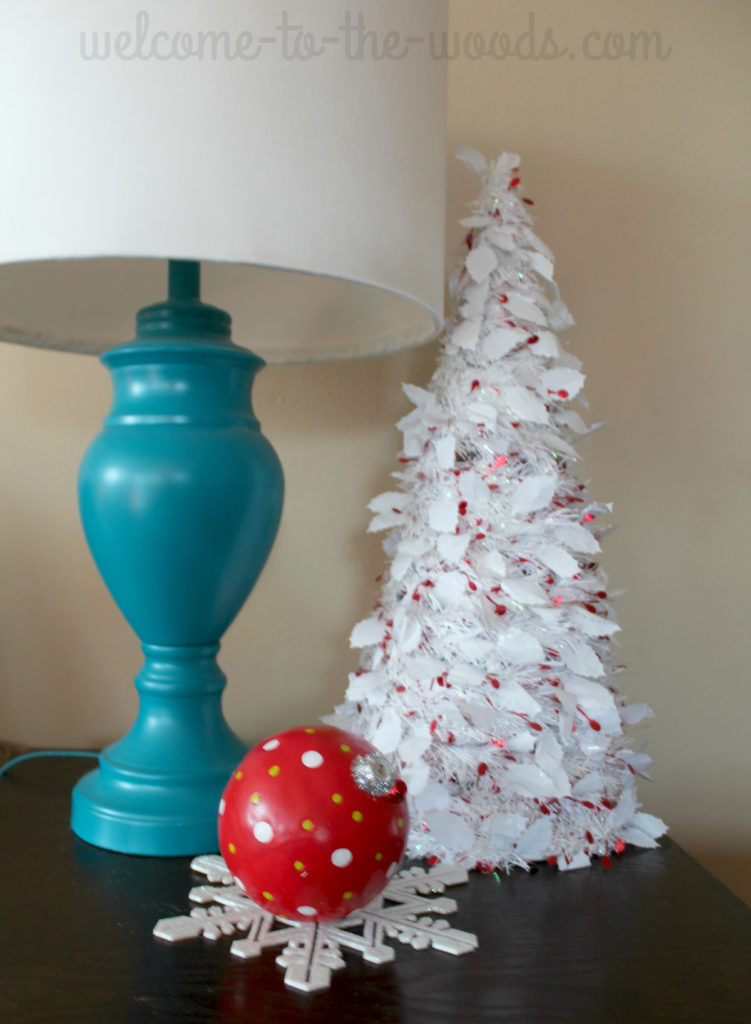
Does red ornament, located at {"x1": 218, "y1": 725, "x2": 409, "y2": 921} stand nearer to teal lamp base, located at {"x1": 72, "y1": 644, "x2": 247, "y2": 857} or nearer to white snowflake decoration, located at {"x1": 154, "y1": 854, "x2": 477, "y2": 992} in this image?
white snowflake decoration, located at {"x1": 154, "y1": 854, "x2": 477, "y2": 992}

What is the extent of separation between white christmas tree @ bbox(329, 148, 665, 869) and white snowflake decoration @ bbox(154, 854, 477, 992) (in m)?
0.09

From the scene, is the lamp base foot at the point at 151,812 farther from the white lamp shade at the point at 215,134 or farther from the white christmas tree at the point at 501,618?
the white lamp shade at the point at 215,134

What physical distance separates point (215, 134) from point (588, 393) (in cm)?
61

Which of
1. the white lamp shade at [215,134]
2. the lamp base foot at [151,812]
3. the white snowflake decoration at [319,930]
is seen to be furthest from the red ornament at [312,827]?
the white lamp shade at [215,134]

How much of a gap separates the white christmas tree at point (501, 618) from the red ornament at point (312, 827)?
0.14 meters

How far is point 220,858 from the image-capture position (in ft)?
2.24

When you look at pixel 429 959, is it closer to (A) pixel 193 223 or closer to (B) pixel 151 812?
(B) pixel 151 812

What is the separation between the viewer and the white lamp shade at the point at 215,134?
58 centimetres

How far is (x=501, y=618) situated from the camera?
737 mm

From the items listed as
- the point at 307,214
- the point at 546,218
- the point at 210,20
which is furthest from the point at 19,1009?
the point at 546,218

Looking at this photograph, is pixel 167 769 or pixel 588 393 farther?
pixel 588 393

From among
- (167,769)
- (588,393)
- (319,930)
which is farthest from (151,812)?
(588,393)

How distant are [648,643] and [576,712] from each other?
1.22 ft

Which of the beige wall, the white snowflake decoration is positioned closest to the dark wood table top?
the white snowflake decoration
